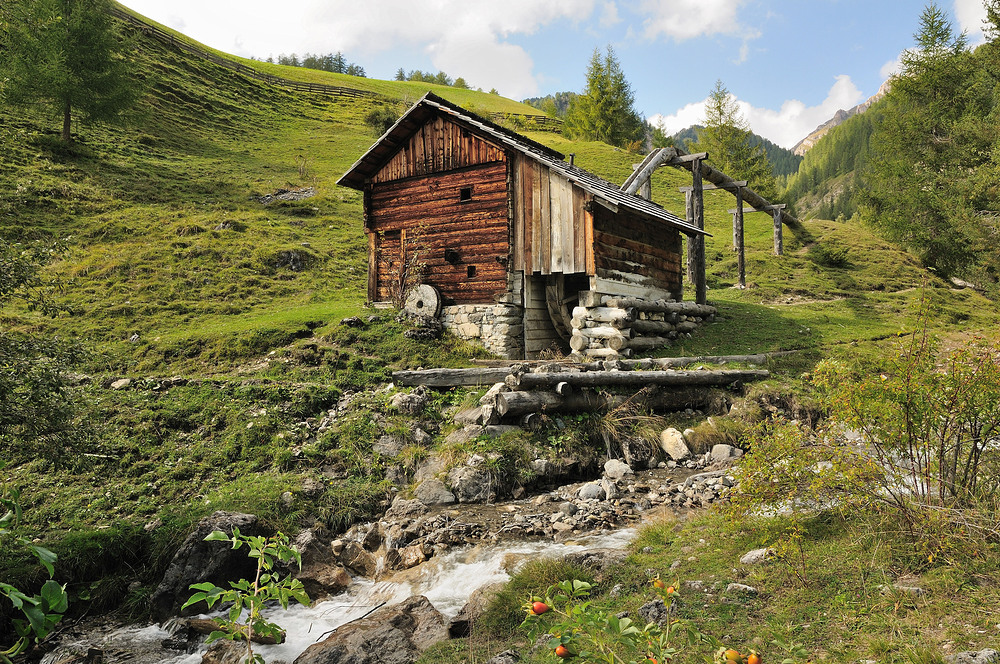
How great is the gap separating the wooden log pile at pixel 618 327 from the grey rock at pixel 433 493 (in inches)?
229

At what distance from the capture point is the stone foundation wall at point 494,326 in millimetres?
14375

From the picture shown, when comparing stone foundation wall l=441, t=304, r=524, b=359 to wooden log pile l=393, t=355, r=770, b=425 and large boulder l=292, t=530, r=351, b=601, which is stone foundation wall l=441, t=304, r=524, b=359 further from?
large boulder l=292, t=530, r=351, b=601

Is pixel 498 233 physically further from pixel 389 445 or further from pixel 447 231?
pixel 389 445

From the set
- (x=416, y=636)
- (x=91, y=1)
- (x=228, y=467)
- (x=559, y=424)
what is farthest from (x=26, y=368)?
(x=91, y=1)

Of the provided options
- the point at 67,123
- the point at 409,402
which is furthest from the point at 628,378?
the point at 67,123

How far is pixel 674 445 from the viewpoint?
30.9ft

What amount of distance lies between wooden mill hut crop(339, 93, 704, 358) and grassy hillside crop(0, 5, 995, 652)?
5.99 ft

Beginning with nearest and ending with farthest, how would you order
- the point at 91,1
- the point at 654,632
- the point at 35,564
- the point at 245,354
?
the point at 654,632 → the point at 35,564 → the point at 245,354 → the point at 91,1

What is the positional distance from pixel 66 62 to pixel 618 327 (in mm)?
31330

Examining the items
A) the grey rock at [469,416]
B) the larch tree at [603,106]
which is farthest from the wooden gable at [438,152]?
the larch tree at [603,106]

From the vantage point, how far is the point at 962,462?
15.1 feet

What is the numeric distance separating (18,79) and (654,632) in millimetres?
35778

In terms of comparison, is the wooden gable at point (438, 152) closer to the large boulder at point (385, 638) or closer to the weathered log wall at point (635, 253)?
the weathered log wall at point (635, 253)

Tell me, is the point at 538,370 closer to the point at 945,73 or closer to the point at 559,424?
the point at 559,424
